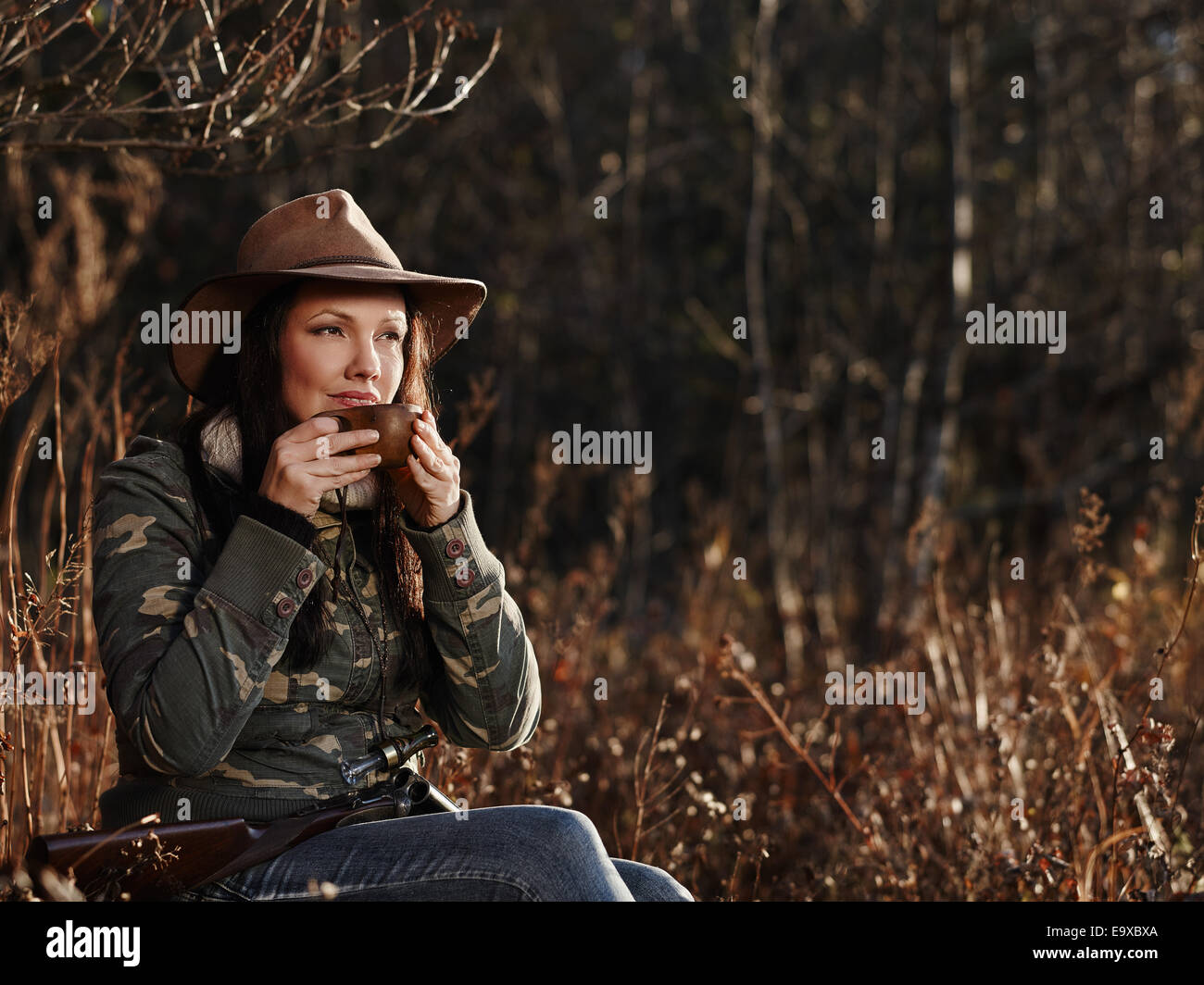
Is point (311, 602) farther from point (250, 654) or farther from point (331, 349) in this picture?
point (331, 349)

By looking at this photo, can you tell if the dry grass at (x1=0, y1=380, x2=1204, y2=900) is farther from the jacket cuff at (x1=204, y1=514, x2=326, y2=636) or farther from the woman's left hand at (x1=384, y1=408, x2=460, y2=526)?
the woman's left hand at (x1=384, y1=408, x2=460, y2=526)

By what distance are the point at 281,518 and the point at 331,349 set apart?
0.38m

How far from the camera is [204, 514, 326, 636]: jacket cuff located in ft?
6.17

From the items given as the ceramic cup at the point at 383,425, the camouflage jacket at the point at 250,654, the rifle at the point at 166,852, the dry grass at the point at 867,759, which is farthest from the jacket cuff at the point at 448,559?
the dry grass at the point at 867,759

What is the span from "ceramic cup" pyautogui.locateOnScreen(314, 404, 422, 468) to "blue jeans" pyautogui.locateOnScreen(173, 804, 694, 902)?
1.88 feet

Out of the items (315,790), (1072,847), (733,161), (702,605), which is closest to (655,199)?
(733,161)

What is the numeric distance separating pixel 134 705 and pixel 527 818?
592mm

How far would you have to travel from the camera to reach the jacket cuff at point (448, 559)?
2.14 meters

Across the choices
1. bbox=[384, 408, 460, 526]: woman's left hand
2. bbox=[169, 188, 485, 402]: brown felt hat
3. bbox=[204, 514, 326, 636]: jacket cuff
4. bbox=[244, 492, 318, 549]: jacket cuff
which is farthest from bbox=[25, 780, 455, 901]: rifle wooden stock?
bbox=[169, 188, 485, 402]: brown felt hat

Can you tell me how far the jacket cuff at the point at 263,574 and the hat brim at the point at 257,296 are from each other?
47cm

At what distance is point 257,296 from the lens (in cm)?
227

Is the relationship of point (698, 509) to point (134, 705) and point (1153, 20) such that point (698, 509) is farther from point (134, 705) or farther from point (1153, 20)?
point (134, 705)

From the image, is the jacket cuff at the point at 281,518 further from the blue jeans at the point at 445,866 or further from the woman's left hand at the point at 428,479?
the blue jeans at the point at 445,866
